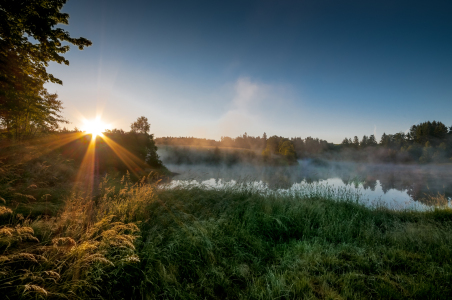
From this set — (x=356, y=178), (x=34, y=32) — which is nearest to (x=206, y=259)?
(x=34, y=32)

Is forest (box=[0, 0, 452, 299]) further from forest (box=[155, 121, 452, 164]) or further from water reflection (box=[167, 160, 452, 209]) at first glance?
forest (box=[155, 121, 452, 164])

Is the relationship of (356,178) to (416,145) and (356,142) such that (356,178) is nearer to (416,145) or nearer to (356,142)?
(416,145)

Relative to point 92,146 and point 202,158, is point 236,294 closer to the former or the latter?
point 92,146

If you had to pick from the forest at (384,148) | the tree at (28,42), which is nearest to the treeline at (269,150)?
the forest at (384,148)

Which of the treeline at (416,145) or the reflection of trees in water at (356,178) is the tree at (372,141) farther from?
the reflection of trees in water at (356,178)

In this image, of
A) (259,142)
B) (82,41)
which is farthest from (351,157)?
(82,41)

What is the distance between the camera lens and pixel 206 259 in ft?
11.5

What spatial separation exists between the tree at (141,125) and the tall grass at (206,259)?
29.5 metres

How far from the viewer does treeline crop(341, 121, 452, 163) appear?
56125 millimetres

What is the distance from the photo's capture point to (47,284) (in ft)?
7.53

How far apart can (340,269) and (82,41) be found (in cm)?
1171

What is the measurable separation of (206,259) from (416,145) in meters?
90.6

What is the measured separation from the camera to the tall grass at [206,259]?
2512 mm

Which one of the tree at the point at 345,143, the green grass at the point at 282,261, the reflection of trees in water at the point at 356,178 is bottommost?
the reflection of trees in water at the point at 356,178
